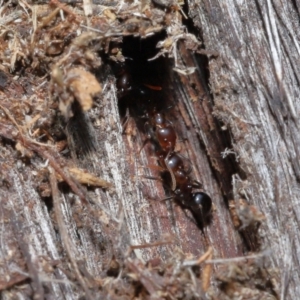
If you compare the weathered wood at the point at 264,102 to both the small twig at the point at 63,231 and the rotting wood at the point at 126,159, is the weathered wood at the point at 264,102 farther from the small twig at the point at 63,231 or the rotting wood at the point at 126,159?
the small twig at the point at 63,231

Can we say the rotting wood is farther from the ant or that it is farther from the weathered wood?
the ant

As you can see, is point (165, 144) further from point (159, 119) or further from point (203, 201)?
point (203, 201)

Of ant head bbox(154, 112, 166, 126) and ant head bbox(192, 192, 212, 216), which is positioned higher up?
ant head bbox(154, 112, 166, 126)

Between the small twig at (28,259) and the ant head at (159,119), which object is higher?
the ant head at (159,119)

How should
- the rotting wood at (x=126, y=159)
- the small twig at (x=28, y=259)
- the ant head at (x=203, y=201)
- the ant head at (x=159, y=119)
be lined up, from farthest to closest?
1. the ant head at (x=159, y=119)
2. the ant head at (x=203, y=201)
3. the rotting wood at (x=126, y=159)
4. the small twig at (x=28, y=259)

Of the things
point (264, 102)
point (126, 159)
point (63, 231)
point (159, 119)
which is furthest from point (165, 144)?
point (63, 231)

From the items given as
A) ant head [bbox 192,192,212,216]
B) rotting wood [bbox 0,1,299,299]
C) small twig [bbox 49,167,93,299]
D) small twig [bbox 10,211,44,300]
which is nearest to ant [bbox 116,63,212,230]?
ant head [bbox 192,192,212,216]

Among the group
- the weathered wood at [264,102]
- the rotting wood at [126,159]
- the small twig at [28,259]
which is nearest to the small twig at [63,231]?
the rotting wood at [126,159]

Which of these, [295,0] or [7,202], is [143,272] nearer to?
[7,202]
